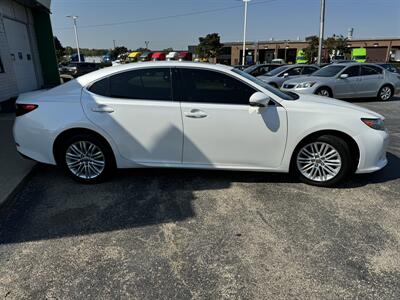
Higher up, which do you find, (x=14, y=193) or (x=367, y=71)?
(x=367, y=71)

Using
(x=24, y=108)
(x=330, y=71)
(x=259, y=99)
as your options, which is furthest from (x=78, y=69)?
(x=259, y=99)

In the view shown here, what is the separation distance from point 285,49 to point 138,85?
77191 millimetres

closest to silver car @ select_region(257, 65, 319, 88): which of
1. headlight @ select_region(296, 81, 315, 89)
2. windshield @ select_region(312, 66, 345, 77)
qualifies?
windshield @ select_region(312, 66, 345, 77)

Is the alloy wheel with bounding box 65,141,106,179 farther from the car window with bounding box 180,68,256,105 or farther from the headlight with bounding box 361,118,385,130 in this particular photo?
the headlight with bounding box 361,118,385,130

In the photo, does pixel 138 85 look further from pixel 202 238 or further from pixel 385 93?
pixel 385 93

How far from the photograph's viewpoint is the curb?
11.8 feet

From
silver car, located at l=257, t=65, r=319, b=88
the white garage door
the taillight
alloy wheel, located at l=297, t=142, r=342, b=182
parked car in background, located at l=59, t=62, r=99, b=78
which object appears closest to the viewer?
alloy wheel, located at l=297, t=142, r=342, b=182

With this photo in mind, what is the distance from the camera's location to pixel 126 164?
417cm

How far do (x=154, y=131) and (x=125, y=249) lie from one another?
5.20ft

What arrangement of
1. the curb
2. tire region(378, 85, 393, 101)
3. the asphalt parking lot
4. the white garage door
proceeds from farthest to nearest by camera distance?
tire region(378, 85, 393, 101)
the white garage door
the curb
the asphalt parking lot

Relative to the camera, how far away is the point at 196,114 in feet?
12.7

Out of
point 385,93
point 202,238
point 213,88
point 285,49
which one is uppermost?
point 285,49

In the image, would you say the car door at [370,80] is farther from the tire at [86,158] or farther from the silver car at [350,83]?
the tire at [86,158]

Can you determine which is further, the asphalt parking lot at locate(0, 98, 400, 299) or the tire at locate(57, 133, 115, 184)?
the tire at locate(57, 133, 115, 184)
